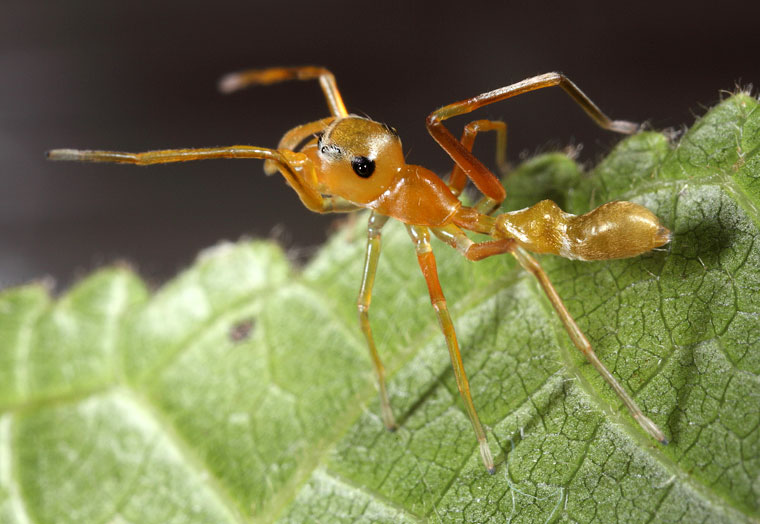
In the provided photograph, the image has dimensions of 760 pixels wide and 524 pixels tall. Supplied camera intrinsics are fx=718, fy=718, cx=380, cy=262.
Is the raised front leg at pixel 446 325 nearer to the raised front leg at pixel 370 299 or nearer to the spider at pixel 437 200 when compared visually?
the spider at pixel 437 200

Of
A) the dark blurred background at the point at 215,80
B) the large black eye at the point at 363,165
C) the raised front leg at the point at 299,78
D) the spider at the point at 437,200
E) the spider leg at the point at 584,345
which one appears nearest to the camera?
the spider leg at the point at 584,345

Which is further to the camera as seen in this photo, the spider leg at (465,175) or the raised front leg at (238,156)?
the spider leg at (465,175)

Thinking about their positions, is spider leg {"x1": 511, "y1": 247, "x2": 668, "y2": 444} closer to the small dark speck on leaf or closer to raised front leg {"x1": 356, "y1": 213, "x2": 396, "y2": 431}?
raised front leg {"x1": 356, "y1": 213, "x2": 396, "y2": 431}

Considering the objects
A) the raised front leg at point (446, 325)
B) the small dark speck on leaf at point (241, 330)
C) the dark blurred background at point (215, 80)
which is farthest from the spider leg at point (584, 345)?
the dark blurred background at point (215, 80)

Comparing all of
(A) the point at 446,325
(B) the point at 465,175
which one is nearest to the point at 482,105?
(B) the point at 465,175

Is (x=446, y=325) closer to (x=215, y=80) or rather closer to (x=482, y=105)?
(x=482, y=105)

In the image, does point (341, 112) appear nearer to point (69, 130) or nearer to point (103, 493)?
point (103, 493)
